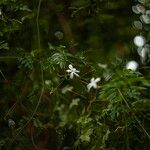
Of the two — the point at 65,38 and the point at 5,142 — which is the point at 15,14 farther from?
the point at 5,142

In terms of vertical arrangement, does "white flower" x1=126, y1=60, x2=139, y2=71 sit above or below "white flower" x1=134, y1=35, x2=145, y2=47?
below

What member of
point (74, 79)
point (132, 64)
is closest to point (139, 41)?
point (132, 64)

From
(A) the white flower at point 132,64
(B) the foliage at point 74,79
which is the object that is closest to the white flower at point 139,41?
(B) the foliage at point 74,79

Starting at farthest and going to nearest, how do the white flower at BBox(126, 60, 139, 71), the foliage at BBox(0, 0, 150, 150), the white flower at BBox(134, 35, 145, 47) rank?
the white flower at BBox(134, 35, 145, 47) < the white flower at BBox(126, 60, 139, 71) < the foliage at BBox(0, 0, 150, 150)

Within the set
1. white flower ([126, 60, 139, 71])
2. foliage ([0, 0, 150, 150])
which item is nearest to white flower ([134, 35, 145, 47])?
foliage ([0, 0, 150, 150])

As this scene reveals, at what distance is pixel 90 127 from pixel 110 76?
263 mm

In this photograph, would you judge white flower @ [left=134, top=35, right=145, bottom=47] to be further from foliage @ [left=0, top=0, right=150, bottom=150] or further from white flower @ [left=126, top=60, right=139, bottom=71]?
white flower @ [left=126, top=60, right=139, bottom=71]

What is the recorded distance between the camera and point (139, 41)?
2.47 metres

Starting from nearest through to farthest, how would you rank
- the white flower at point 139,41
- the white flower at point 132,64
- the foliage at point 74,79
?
the foliage at point 74,79 → the white flower at point 132,64 → the white flower at point 139,41

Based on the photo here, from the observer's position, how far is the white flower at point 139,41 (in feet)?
8.11

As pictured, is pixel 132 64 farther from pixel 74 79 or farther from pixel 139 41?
pixel 74 79

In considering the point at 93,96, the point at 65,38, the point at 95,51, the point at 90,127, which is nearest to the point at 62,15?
the point at 65,38

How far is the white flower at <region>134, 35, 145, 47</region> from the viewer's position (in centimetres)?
247

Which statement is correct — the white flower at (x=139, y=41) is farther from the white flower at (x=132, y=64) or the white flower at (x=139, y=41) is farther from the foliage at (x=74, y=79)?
the white flower at (x=132, y=64)
